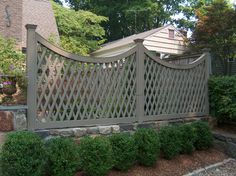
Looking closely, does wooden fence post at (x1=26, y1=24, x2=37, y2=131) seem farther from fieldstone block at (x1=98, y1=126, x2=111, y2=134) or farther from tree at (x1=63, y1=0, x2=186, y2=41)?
tree at (x1=63, y1=0, x2=186, y2=41)

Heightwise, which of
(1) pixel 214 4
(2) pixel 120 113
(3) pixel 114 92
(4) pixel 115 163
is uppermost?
(1) pixel 214 4

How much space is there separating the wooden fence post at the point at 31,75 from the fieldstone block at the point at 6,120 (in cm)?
21

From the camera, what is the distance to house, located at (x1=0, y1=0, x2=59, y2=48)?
332 inches

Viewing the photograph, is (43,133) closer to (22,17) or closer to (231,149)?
(231,149)

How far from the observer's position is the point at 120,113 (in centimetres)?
459

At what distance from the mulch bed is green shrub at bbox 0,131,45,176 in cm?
80

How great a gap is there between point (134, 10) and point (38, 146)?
1798 centimetres

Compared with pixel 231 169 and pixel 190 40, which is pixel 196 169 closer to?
pixel 231 169

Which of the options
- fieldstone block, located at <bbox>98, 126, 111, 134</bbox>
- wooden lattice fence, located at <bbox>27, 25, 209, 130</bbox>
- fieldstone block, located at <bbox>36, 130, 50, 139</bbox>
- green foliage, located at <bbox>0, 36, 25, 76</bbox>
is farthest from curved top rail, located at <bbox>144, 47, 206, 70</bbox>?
green foliage, located at <bbox>0, 36, 25, 76</bbox>

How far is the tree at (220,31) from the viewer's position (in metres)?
8.03

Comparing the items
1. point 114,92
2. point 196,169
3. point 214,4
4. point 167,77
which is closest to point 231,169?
point 196,169

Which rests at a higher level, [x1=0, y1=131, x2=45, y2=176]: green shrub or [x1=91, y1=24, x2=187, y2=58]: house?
[x1=91, y1=24, x2=187, y2=58]: house

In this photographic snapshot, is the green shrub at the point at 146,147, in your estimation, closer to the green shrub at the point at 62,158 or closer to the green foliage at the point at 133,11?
the green shrub at the point at 62,158

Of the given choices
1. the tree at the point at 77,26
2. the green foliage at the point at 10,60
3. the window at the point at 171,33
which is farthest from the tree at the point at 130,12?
the green foliage at the point at 10,60
